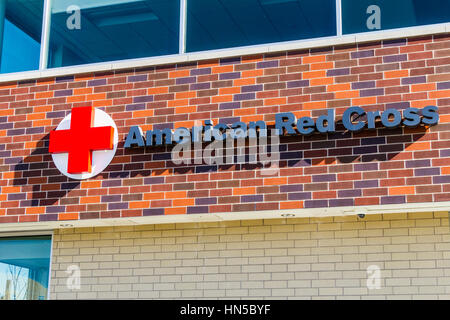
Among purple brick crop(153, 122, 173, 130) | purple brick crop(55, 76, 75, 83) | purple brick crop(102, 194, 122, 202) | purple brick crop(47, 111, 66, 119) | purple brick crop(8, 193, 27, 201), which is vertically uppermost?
purple brick crop(55, 76, 75, 83)

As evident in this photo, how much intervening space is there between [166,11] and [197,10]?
16.9 inches

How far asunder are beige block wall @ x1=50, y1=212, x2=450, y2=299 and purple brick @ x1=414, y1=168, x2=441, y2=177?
2.67 ft

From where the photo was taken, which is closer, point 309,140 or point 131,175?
point 309,140

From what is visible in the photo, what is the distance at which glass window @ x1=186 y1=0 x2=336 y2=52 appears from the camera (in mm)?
8938

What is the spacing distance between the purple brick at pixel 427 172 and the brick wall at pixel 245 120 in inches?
0.4

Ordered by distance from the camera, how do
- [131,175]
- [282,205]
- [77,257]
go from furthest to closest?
[77,257] < [131,175] < [282,205]

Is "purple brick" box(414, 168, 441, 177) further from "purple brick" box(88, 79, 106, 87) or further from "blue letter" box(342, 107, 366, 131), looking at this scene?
"purple brick" box(88, 79, 106, 87)

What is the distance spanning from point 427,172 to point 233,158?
2205 millimetres

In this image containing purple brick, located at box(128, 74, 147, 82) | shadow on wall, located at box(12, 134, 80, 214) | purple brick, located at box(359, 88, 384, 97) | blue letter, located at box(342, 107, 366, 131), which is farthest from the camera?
purple brick, located at box(128, 74, 147, 82)

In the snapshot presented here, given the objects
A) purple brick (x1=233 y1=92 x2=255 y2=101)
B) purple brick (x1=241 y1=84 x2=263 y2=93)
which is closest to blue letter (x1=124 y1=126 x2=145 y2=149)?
purple brick (x1=233 y1=92 x2=255 y2=101)

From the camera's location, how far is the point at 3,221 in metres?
9.52

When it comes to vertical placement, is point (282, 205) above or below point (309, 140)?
below
